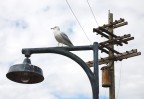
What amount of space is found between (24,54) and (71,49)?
0.75 m

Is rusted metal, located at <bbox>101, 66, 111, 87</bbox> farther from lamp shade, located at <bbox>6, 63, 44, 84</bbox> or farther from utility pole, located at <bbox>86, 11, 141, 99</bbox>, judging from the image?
lamp shade, located at <bbox>6, 63, 44, 84</bbox>

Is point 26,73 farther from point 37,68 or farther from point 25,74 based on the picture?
point 37,68

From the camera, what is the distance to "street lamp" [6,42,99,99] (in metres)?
6.94

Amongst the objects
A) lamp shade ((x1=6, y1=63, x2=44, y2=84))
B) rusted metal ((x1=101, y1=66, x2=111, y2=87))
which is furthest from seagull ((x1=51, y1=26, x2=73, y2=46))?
rusted metal ((x1=101, y1=66, x2=111, y2=87))

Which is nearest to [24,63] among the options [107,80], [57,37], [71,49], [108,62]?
[71,49]

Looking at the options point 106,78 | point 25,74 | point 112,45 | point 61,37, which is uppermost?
point 112,45

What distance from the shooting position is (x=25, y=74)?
24.4 ft

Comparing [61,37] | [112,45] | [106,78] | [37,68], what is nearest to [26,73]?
[37,68]

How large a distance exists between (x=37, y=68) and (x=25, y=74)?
0.80 feet

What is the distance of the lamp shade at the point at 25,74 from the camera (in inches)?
285

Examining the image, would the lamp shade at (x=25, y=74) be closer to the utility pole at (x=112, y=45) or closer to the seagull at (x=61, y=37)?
the seagull at (x=61, y=37)

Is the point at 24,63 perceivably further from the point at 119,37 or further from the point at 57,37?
the point at 119,37

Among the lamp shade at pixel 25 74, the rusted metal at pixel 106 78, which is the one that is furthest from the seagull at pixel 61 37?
the rusted metal at pixel 106 78

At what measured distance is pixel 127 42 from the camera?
68.2 ft
